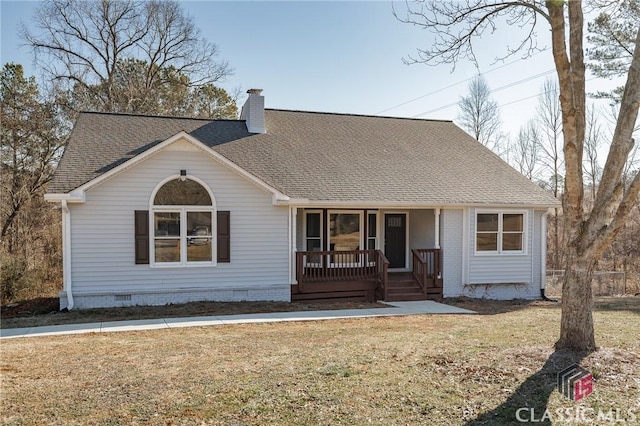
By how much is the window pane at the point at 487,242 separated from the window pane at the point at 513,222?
1.43 ft

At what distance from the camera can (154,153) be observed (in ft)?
36.3

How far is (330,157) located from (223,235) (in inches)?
184

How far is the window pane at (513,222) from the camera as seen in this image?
1380 cm

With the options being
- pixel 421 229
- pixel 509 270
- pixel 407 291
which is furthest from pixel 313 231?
pixel 509 270

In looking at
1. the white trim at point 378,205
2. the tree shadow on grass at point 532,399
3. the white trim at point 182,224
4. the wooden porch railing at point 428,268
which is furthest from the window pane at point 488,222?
the tree shadow on grass at point 532,399

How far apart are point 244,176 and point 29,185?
47.7 ft

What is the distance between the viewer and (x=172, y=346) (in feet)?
22.9

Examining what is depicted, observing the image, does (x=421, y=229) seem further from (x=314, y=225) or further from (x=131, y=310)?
(x=131, y=310)

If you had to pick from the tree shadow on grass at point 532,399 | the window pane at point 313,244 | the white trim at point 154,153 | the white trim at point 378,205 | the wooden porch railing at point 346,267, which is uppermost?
the white trim at point 154,153

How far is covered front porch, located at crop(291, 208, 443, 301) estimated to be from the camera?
1264cm

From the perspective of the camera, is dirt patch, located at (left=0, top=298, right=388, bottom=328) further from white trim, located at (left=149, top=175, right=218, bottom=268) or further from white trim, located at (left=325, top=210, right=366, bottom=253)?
white trim, located at (left=325, top=210, right=366, bottom=253)

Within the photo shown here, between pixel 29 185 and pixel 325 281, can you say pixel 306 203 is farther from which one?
pixel 29 185

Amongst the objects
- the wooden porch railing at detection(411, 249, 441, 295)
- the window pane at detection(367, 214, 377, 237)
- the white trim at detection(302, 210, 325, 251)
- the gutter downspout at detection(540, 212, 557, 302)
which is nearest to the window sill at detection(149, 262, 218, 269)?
the white trim at detection(302, 210, 325, 251)

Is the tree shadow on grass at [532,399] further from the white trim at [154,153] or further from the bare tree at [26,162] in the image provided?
the bare tree at [26,162]
